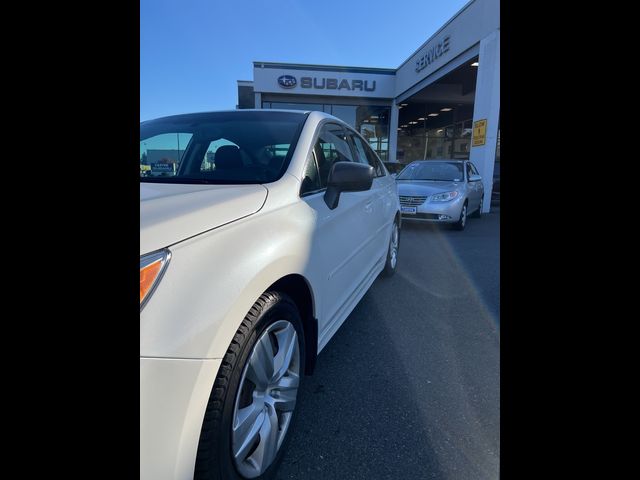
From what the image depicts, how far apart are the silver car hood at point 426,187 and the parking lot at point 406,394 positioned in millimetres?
3712

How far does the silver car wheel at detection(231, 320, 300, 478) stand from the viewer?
50.6 inches

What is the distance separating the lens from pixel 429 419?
1.90 metres

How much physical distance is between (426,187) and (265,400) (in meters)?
6.67

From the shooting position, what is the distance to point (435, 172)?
823 centimetres

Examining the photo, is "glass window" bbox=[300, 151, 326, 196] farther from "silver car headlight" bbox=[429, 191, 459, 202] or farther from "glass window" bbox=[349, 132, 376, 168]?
"silver car headlight" bbox=[429, 191, 459, 202]

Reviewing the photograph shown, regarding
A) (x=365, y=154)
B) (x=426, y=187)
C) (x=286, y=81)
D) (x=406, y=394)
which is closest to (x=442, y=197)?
(x=426, y=187)

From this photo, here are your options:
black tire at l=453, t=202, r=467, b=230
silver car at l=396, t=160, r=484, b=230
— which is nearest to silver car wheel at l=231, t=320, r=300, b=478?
silver car at l=396, t=160, r=484, b=230

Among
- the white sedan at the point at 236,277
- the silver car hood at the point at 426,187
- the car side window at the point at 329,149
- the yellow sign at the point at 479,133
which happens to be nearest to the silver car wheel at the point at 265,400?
the white sedan at the point at 236,277

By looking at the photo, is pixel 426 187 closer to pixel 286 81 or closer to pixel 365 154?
pixel 365 154

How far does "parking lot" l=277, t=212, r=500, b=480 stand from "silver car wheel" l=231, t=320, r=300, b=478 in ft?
0.85

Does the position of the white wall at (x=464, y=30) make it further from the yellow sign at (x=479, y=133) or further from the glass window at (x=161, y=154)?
the glass window at (x=161, y=154)
